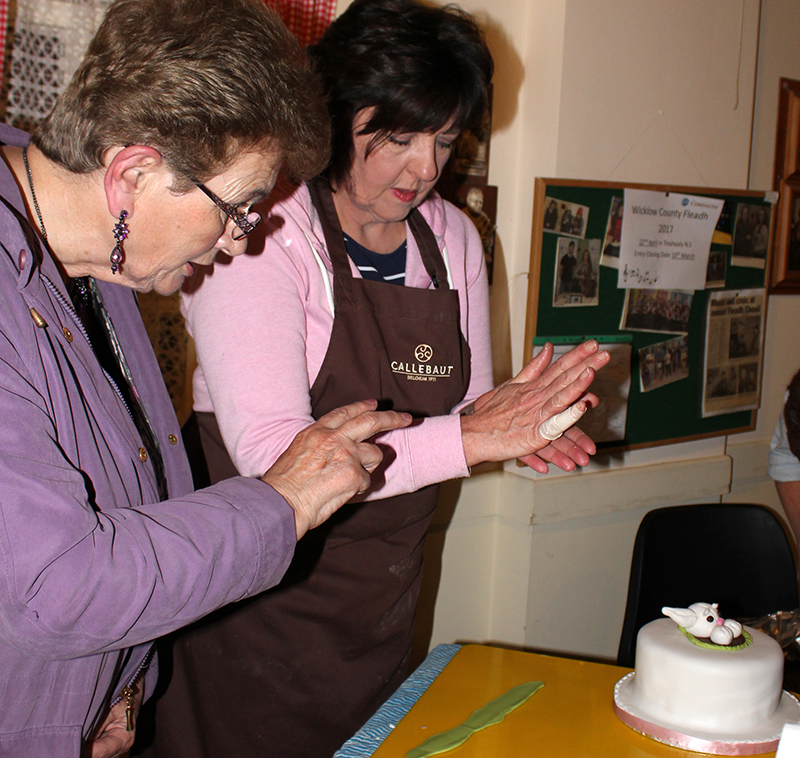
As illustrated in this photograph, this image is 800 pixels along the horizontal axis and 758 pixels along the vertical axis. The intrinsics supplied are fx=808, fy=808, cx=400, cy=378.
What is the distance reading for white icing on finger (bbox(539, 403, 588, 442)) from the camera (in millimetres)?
1211

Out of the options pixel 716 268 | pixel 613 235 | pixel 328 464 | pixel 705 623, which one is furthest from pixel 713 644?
pixel 716 268

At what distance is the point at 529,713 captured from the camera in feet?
3.69

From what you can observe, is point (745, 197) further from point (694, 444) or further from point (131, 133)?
point (131, 133)

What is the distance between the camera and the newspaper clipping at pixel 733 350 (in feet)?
8.49

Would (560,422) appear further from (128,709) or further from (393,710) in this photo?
(128,709)

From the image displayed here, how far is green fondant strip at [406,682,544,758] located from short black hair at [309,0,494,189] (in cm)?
89

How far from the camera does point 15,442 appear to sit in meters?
0.77

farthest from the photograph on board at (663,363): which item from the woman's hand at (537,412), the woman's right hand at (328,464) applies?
the woman's right hand at (328,464)

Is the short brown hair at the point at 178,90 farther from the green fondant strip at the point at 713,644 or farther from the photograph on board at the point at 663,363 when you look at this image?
the photograph on board at the point at 663,363

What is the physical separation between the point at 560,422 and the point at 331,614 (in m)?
0.57

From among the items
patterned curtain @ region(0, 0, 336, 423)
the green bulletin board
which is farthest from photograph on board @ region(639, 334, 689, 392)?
patterned curtain @ region(0, 0, 336, 423)

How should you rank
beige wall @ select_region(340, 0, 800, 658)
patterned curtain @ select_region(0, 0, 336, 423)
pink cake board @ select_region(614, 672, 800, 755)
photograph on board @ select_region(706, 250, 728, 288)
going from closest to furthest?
pink cake board @ select_region(614, 672, 800, 755) < patterned curtain @ select_region(0, 0, 336, 423) < beige wall @ select_region(340, 0, 800, 658) < photograph on board @ select_region(706, 250, 728, 288)

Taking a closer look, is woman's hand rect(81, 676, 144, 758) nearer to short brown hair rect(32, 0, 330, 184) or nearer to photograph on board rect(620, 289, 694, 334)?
short brown hair rect(32, 0, 330, 184)

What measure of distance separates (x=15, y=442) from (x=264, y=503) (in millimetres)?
277
